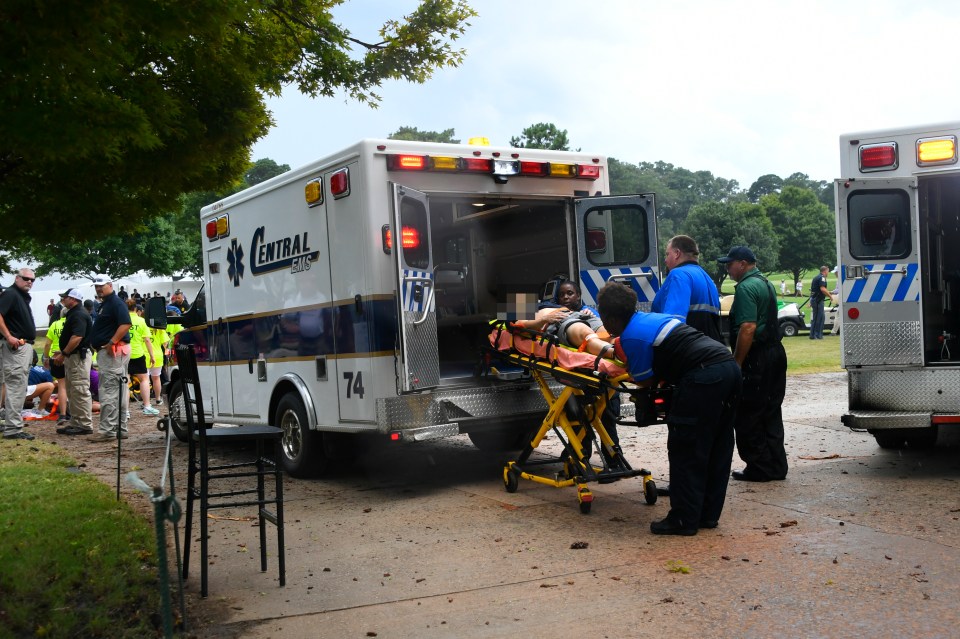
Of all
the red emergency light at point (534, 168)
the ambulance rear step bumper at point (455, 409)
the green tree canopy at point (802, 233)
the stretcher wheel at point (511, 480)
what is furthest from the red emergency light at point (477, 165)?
the green tree canopy at point (802, 233)

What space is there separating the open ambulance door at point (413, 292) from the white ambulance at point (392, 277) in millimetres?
14

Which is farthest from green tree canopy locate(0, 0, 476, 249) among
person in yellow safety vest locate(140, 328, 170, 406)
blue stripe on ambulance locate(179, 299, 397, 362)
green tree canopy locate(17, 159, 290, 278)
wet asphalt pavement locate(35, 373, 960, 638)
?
green tree canopy locate(17, 159, 290, 278)

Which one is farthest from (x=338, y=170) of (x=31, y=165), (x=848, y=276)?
(x=848, y=276)

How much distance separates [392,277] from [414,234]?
43cm

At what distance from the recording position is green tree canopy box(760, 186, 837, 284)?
64.8 meters

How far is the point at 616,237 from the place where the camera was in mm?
8906

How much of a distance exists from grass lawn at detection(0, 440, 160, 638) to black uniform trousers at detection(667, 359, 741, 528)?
10.7 feet

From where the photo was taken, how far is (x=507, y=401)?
27.0 feet

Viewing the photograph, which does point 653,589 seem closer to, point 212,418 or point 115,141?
point 115,141

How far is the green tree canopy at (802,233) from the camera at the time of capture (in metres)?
64.8

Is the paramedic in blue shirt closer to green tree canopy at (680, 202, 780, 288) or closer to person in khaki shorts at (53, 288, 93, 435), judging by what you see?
person in khaki shorts at (53, 288, 93, 435)

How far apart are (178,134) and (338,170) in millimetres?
2722

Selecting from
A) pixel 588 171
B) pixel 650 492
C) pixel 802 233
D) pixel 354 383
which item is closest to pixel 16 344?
pixel 354 383

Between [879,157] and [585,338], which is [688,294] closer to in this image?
[585,338]
